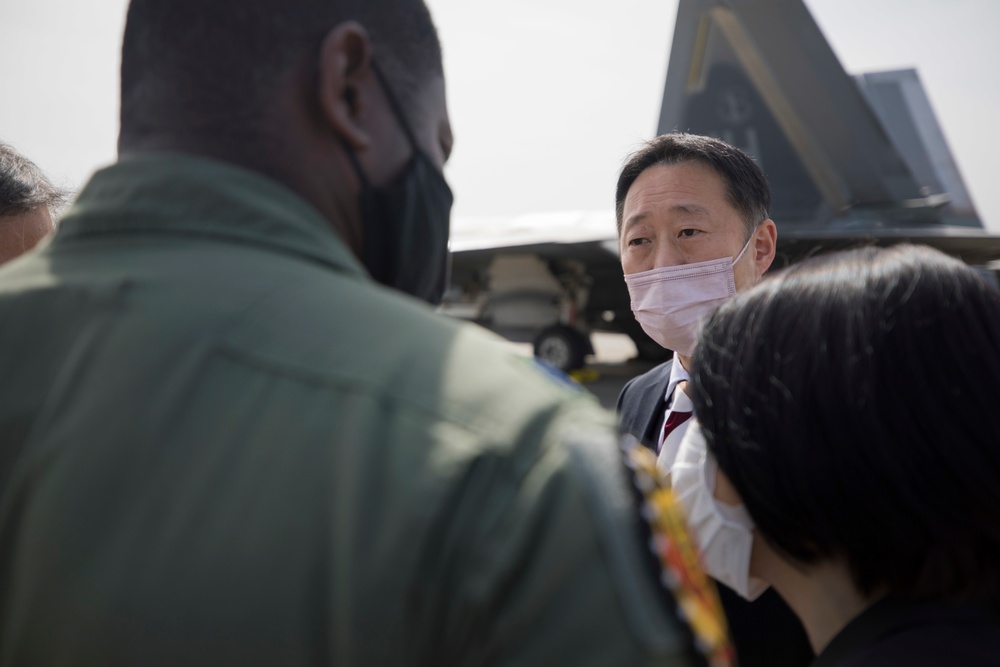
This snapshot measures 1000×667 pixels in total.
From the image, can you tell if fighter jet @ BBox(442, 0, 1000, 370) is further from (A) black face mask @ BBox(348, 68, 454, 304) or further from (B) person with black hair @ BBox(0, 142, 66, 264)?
(A) black face mask @ BBox(348, 68, 454, 304)

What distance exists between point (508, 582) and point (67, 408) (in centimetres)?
49

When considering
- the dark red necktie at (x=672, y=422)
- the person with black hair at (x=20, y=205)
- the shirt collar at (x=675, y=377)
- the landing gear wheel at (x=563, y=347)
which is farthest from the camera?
the landing gear wheel at (x=563, y=347)

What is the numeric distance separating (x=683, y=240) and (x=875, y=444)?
5.16 feet

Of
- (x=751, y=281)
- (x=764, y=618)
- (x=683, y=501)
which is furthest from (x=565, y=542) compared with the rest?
(x=751, y=281)

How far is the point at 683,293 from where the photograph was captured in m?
2.49

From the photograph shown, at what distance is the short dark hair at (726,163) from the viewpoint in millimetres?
2467

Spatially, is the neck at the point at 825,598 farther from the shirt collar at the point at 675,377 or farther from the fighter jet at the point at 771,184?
the fighter jet at the point at 771,184

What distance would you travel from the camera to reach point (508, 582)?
643mm

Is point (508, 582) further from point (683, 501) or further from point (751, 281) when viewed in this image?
point (751, 281)

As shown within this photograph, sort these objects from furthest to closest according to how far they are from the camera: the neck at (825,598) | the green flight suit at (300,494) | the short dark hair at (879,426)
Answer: the neck at (825,598) < the short dark hair at (879,426) < the green flight suit at (300,494)

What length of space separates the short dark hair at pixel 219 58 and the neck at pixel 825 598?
3.51 feet

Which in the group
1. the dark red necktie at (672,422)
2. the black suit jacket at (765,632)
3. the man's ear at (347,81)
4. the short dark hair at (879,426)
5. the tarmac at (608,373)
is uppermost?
the man's ear at (347,81)

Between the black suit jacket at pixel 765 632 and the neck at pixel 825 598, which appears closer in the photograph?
the neck at pixel 825 598

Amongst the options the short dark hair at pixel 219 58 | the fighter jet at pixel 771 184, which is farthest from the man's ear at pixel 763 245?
the fighter jet at pixel 771 184
